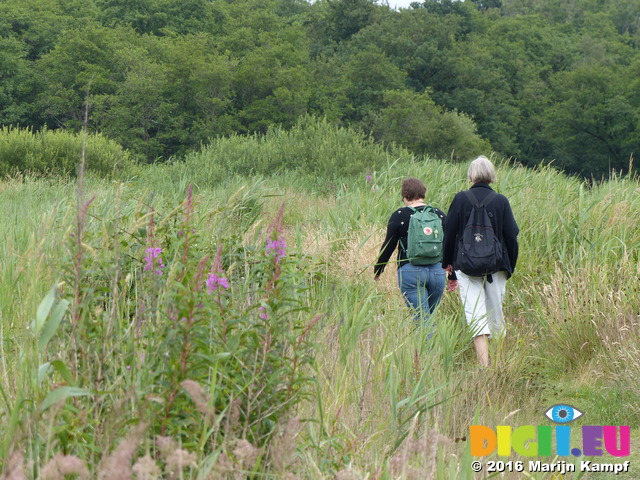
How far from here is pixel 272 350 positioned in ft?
7.89

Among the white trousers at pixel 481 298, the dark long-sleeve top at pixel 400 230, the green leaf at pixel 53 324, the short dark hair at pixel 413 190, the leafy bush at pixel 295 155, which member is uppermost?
the green leaf at pixel 53 324

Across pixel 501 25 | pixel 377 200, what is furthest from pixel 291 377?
pixel 501 25

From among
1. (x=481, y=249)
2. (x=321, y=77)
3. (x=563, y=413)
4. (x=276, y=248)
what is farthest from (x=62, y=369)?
(x=321, y=77)

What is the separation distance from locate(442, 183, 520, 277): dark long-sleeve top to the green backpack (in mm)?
174

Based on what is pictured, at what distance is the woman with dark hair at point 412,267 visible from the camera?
5.44 m

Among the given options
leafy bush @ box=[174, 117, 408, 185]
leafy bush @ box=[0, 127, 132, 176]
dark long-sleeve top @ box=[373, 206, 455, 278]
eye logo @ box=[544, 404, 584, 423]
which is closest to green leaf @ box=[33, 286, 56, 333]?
eye logo @ box=[544, 404, 584, 423]

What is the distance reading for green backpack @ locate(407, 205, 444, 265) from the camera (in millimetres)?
5320

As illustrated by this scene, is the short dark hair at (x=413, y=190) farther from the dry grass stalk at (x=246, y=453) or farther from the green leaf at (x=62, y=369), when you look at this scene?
the green leaf at (x=62, y=369)

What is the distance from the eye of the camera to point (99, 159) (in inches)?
961

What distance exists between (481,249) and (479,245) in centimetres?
3

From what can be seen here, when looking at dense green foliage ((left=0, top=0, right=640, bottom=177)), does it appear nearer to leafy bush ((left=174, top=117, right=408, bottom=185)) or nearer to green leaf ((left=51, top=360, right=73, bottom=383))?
leafy bush ((left=174, top=117, right=408, bottom=185))

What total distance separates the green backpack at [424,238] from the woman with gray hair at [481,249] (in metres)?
0.16

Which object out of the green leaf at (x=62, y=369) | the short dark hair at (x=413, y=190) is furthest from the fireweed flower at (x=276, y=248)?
the short dark hair at (x=413, y=190)

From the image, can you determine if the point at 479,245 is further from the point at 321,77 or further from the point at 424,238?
the point at 321,77
